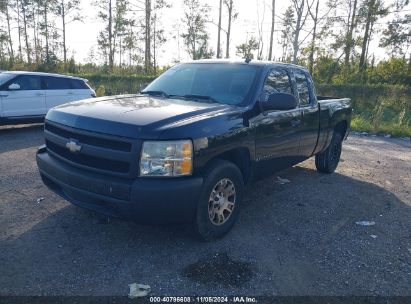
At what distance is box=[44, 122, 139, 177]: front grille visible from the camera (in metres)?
2.94

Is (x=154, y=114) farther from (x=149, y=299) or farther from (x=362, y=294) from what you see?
(x=362, y=294)

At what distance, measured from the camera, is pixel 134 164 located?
2.92 m

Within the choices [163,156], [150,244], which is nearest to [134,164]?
[163,156]

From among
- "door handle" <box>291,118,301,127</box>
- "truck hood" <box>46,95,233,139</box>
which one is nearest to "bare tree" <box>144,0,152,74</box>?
"door handle" <box>291,118,301,127</box>

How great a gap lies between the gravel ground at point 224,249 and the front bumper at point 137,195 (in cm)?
49

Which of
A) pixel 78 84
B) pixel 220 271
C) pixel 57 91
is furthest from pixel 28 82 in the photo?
pixel 220 271

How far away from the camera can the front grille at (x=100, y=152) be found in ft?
9.64

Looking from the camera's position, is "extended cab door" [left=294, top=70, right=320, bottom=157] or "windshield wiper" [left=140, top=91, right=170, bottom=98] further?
"extended cab door" [left=294, top=70, right=320, bottom=157]

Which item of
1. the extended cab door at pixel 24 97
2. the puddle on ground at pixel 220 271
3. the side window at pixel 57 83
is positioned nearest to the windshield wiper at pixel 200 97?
the puddle on ground at pixel 220 271

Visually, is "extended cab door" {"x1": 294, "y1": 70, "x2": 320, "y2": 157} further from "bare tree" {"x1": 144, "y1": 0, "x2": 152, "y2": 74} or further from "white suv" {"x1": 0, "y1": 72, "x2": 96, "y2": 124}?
"bare tree" {"x1": 144, "y1": 0, "x2": 152, "y2": 74}

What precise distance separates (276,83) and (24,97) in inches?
292

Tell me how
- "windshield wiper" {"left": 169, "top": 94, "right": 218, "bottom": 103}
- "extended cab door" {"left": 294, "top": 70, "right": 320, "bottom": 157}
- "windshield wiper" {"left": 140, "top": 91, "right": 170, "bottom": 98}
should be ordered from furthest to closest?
"extended cab door" {"left": 294, "top": 70, "right": 320, "bottom": 157}, "windshield wiper" {"left": 140, "top": 91, "right": 170, "bottom": 98}, "windshield wiper" {"left": 169, "top": 94, "right": 218, "bottom": 103}

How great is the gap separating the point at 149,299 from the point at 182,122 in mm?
1499

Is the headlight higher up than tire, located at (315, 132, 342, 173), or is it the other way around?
the headlight
